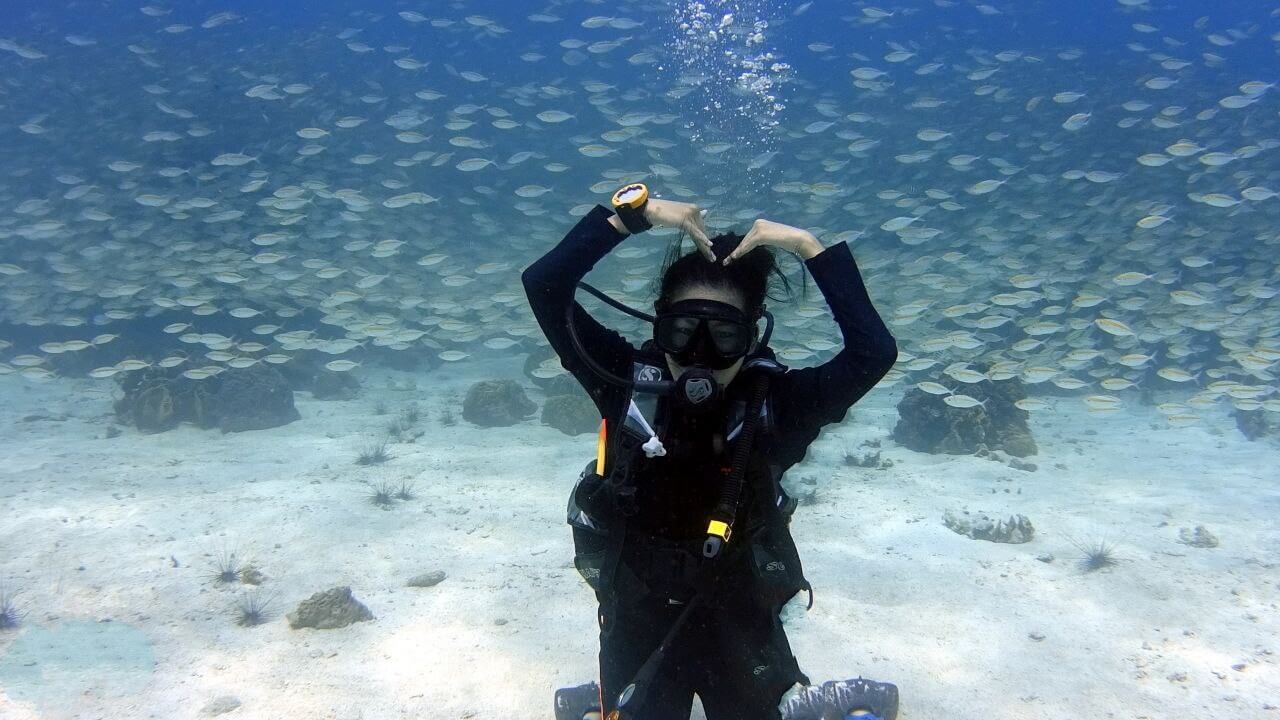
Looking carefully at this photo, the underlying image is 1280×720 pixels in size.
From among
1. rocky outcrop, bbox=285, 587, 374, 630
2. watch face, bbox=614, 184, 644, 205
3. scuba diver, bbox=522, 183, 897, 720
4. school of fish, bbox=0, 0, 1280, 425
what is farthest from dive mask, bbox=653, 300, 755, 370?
school of fish, bbox=0, 0, 1280, 425

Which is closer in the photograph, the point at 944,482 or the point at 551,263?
the point at 551,263

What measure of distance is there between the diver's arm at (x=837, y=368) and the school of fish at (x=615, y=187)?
26.4ft

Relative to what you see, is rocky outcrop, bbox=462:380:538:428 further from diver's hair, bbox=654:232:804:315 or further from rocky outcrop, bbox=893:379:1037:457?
diver's hair, bbox=654:232:804:315

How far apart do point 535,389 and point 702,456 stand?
12.8 metres

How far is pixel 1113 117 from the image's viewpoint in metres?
20.3

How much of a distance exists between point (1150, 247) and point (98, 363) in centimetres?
2555

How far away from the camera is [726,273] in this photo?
203 centimetres

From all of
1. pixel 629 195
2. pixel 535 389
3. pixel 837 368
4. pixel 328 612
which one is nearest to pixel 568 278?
pixel 629 195

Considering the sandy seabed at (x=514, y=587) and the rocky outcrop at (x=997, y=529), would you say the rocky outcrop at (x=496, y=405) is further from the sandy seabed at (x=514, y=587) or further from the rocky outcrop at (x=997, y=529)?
the rocky outcrop at (x=997, y=529)

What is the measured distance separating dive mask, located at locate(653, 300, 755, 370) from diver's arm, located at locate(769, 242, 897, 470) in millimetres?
217

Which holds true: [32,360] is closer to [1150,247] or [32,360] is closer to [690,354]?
[690,354]

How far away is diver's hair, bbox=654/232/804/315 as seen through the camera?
6.64 ft

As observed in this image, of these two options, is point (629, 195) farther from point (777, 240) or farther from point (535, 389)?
point (535, 389)

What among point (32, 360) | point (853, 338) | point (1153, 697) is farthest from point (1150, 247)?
point (32, 360)
